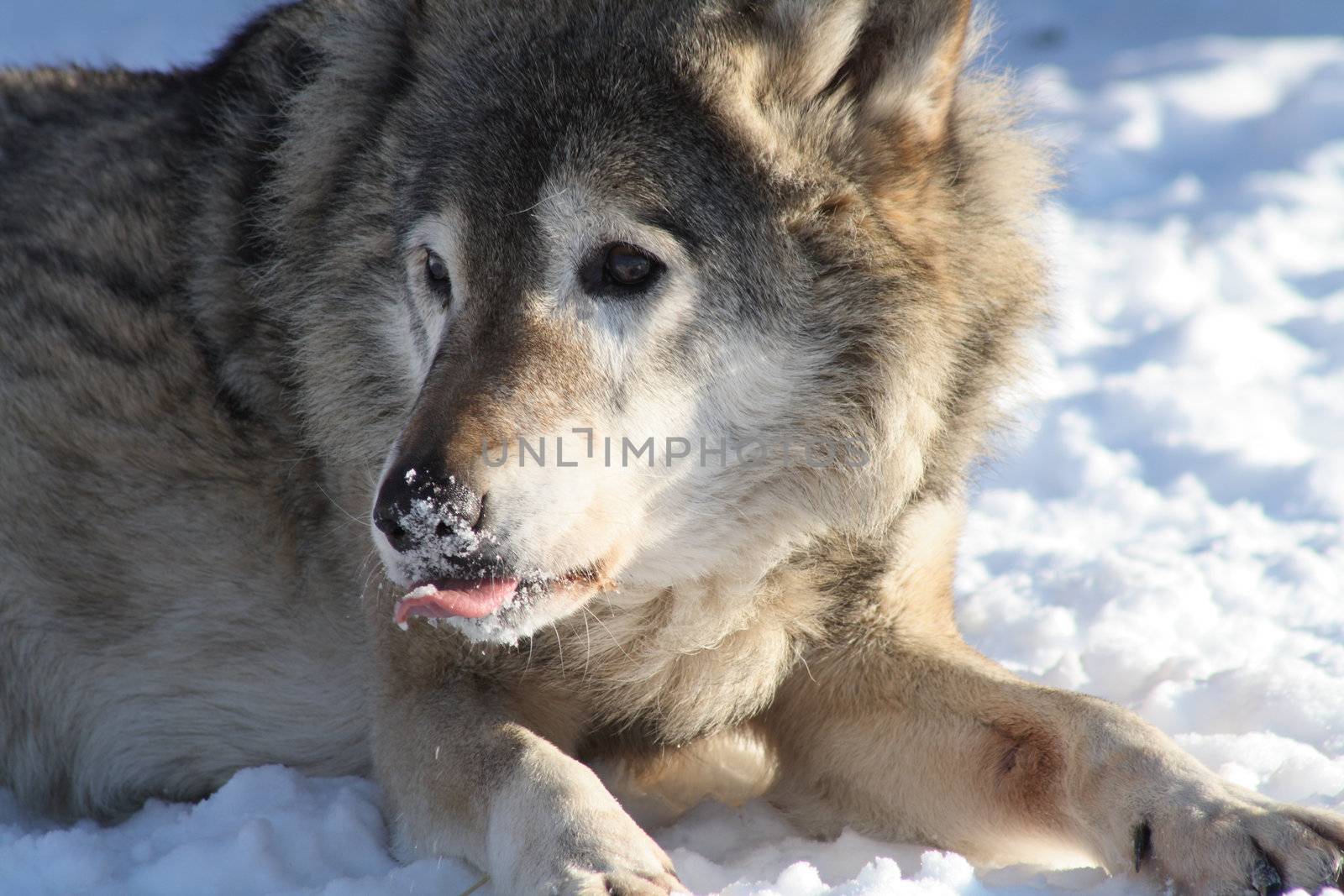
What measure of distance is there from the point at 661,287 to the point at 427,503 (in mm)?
558

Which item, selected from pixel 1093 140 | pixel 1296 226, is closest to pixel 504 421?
pixel 1296 226

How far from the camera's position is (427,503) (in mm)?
1907

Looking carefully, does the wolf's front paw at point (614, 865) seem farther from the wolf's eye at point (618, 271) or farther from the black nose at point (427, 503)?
the wolf's eye at point (618, 271)

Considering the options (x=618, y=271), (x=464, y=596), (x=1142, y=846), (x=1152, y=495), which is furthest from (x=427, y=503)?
(x=1152, y=495)

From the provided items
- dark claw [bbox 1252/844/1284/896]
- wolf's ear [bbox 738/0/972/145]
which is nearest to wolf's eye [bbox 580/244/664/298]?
wolf's ear [bbox 738/0/972/145]

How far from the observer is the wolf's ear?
2.24 meters

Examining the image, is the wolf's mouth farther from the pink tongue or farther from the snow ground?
the snow ground

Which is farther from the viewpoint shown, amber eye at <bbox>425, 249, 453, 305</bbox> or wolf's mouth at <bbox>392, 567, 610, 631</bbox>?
amber eye at <bbox>425, 249, 453, 305</bbox>

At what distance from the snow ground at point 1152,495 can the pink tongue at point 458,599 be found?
0.48 m

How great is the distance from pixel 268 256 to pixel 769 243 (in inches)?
45.0

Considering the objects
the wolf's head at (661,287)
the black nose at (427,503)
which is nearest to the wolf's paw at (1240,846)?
the wolf's head at (661,287)

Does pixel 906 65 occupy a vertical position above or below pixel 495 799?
above

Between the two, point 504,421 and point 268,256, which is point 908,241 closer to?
point 504,421

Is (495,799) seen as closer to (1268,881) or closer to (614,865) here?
(614,865)
